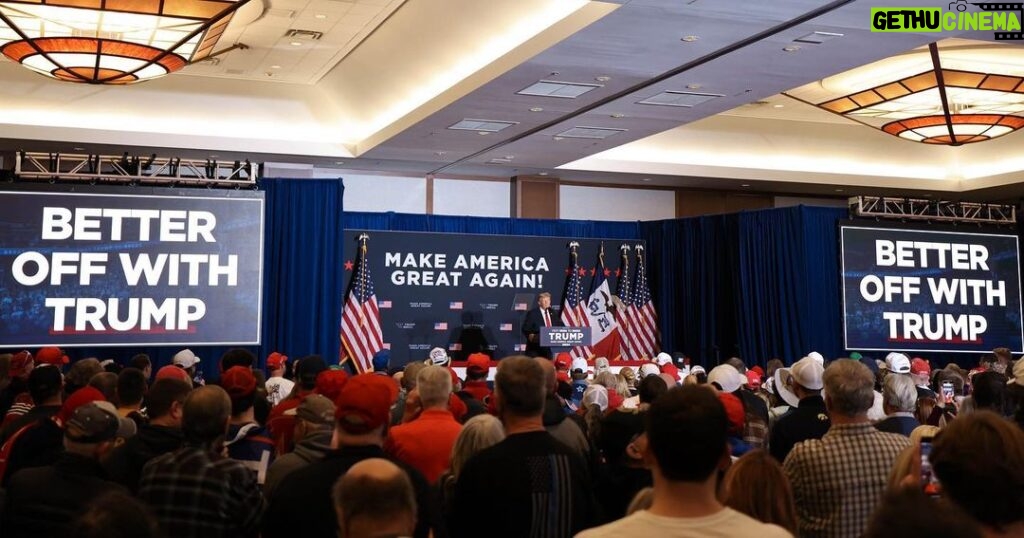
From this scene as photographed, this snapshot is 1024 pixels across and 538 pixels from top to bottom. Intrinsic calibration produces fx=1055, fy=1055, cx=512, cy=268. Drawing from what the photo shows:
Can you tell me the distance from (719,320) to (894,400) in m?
11.7

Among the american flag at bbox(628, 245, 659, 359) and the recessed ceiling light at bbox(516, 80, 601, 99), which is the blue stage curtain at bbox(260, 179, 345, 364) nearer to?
the recessed ceiling light at bbox(516, 80, 601, 99)

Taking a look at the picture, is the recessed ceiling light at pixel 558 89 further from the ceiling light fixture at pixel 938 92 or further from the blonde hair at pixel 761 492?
the blonde hair at pixel 761 492

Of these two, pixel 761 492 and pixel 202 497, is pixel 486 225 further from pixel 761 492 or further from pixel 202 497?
pixel 761 492

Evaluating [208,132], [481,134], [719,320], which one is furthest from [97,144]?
[719,320]

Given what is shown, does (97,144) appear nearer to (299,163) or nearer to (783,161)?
(299,163)

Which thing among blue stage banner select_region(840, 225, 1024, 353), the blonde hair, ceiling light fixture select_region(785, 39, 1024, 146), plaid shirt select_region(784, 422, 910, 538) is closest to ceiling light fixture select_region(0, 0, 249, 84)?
plaid shirt select_region(784, 422, 910, 538)

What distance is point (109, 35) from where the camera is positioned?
10.1m

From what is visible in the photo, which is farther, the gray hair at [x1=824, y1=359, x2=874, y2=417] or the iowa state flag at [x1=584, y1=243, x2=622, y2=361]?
the iowa state flag at [x1=584, y1=243, x2=622, y2=361]

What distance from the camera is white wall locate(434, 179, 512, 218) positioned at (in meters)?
17.4

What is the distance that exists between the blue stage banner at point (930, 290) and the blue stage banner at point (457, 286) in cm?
453

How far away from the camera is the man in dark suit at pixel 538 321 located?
14.6 m

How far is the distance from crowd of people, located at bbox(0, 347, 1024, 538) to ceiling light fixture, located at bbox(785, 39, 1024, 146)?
28.2 feet

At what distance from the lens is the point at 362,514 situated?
2307 mm

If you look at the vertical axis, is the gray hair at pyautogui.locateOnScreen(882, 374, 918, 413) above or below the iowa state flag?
below
